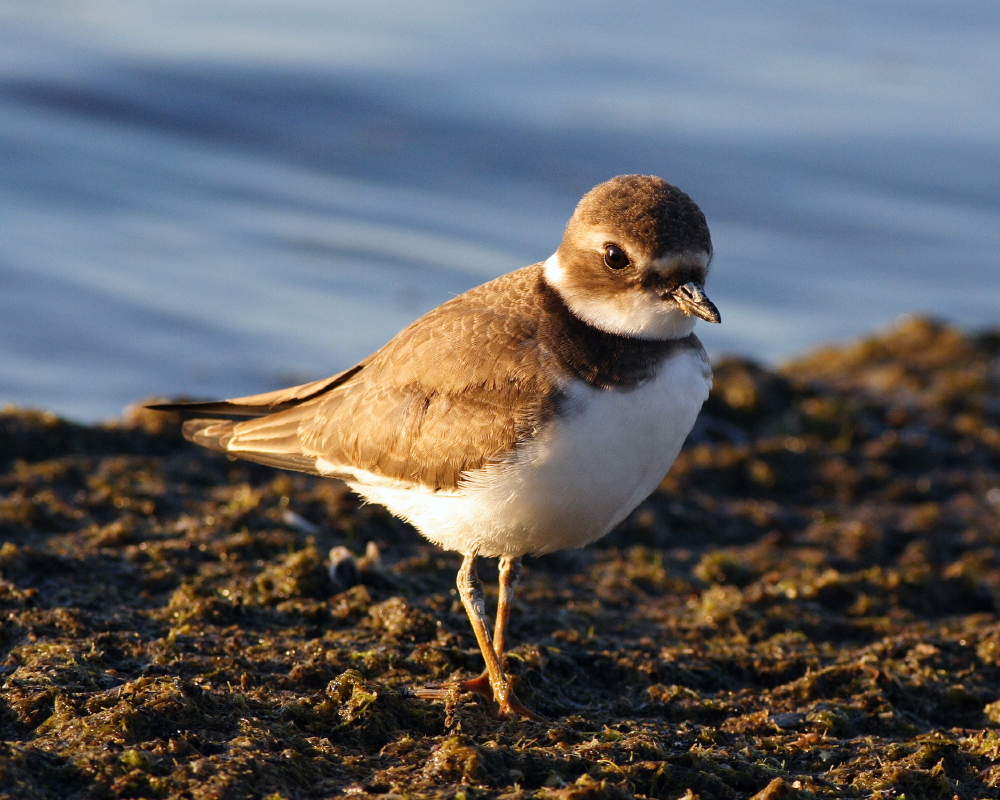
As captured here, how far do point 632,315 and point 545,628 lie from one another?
6.26 ft

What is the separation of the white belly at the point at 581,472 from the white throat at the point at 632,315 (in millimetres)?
155

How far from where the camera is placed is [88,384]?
12.0 metres

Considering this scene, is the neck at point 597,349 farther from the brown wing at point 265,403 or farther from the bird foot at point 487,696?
the bird foot at point 487,696

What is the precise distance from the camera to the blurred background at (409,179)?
42.1 feet

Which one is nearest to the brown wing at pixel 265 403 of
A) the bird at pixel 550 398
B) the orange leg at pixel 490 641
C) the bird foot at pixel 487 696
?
the bird at pixel 550 398

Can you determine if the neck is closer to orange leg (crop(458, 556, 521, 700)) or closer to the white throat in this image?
the white throat

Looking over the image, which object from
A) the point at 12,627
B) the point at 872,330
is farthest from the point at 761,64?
the point at 12,627

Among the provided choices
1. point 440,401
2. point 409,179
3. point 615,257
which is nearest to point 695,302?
point 615,257

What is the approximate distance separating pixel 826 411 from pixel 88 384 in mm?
7283

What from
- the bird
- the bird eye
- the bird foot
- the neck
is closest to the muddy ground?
the bird foot

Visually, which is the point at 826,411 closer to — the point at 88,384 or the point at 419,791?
the point at 419,791

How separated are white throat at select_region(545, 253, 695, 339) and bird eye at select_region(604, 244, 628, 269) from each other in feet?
0.47

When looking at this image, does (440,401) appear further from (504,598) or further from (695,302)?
(695,302)

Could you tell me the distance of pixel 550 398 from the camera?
17.1 feet
